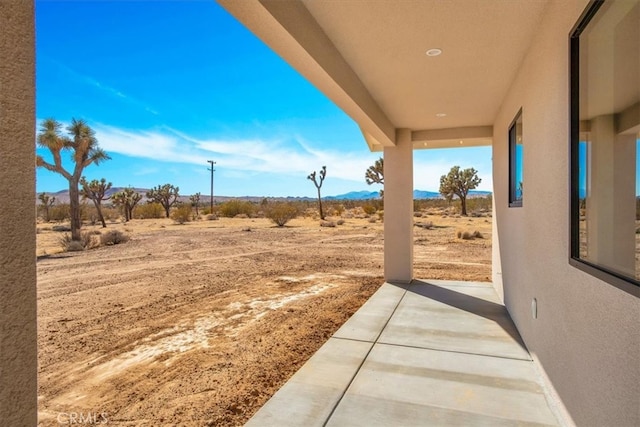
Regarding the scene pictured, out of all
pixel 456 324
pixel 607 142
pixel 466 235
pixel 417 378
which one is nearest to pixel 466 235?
pixel 466 235

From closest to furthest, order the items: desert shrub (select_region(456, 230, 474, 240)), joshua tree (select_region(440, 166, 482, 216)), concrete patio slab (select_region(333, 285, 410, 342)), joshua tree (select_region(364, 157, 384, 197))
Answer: concrete patio slab (select_region(333, 285, 410, 342)) → desert shrub (select_region(456, 230, 474, 240)) → joshua tree (select_region(364, 157, 384, 197)) → joshua tree (select_region(440, 166, 482, 216))

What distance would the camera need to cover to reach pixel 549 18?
257cm

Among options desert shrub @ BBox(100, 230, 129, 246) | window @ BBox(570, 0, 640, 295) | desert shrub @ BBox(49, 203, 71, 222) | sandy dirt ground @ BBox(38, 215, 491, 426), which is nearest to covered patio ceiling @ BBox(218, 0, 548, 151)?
window @ BBox(570, 0, 640, 295)

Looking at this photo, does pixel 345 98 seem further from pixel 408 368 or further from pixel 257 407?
pixel 257 407

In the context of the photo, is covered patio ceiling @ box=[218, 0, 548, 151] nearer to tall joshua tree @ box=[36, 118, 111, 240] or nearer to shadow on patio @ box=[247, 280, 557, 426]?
shadow on patio @ box=[247, 280, 557, 426]

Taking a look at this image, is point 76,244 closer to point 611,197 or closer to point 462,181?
point 611,197

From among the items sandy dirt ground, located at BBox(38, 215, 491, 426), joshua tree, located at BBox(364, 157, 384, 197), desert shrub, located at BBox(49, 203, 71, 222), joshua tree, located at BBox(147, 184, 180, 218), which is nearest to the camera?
sandy dirt ground, located at BBox(38, 215, 491, 426)

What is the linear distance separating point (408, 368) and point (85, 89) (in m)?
34.6

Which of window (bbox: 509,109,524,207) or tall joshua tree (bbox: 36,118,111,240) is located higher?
tall joshua tree (bbox: 36,118,111,240)

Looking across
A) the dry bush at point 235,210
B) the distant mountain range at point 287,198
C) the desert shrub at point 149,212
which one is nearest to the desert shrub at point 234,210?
the dry bush at point 235,210

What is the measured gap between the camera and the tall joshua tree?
1489 centimetres

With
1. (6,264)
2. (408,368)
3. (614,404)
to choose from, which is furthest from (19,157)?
(408,368)

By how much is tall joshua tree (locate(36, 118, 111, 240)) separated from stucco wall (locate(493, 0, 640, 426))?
620 inches

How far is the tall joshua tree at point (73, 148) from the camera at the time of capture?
14891mm
